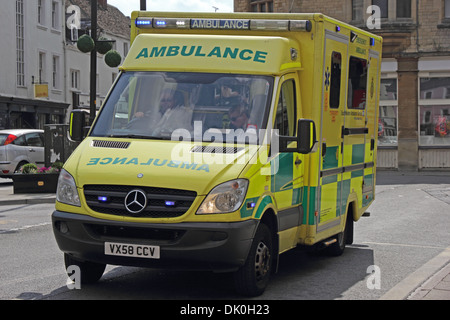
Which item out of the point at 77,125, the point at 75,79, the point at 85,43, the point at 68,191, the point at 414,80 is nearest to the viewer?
the point at 68,191

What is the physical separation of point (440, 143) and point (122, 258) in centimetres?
2920

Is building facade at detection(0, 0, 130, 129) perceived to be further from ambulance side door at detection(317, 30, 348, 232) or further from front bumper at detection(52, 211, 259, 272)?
front bumper at detection(52, 211, 259, 272)

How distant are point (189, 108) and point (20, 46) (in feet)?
122

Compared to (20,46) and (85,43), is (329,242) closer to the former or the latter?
(85,43)

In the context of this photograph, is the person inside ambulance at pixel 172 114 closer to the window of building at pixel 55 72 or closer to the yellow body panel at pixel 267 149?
the yellow body panel at pixel 267 149

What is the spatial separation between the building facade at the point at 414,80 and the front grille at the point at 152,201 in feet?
93.8

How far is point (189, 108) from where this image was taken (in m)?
8.23

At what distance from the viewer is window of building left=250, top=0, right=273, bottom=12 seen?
38.1 metres

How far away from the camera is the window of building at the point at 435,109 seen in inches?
1369

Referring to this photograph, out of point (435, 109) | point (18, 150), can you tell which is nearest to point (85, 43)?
point (18, 150)

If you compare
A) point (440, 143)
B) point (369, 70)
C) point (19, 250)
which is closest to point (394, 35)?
point (440, 143)

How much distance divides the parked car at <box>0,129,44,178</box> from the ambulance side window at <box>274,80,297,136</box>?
1792 centimetres

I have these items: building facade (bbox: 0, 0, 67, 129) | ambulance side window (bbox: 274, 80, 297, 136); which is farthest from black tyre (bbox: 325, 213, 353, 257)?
building facade (bbox: 0, 0, 67, 129)
